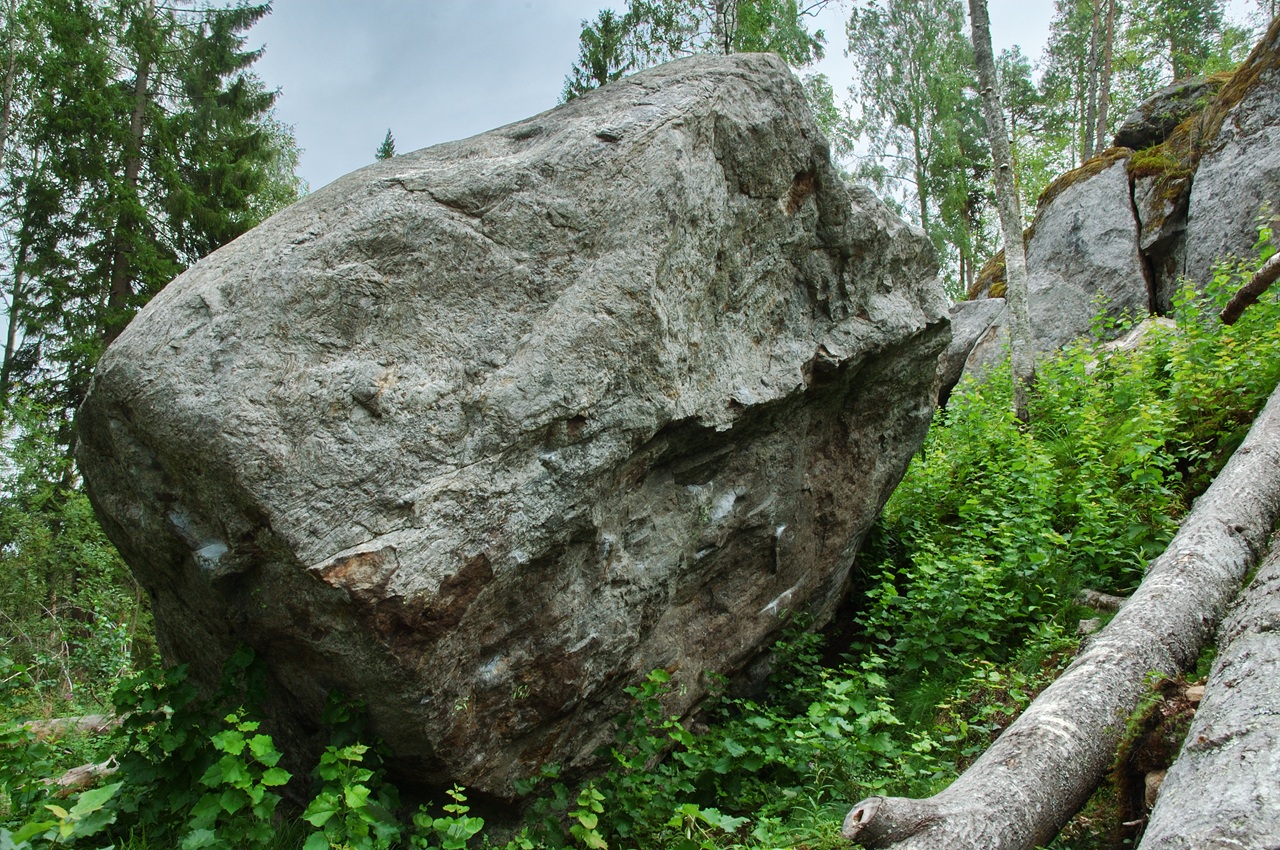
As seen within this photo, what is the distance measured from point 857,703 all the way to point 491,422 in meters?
2.38

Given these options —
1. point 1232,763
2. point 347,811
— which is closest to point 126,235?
point 347,811

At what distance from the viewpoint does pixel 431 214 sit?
3557 millimetres

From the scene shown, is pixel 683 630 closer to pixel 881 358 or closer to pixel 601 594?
pixel 601 594

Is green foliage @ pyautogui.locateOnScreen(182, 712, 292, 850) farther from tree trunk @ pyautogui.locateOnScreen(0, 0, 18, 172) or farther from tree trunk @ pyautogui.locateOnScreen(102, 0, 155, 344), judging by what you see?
tree trunk @ pyautogui.locateOnScreen(0, 0, 18, 172)

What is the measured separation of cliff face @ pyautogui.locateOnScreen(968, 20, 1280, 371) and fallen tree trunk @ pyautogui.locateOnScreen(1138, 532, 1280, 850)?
7667 millimetres

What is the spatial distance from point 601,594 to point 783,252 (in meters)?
2.46

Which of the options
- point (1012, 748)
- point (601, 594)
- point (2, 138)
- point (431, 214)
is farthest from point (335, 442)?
point (2, 138)

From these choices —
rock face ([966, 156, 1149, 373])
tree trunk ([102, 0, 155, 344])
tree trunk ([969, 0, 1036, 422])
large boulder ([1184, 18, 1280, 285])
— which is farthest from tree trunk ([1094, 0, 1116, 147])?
tree trunk ([102, 0, 155, 344])

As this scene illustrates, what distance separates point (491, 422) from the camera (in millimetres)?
3340

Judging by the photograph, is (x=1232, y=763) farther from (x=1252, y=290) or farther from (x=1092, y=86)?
(x=1092, y=86)

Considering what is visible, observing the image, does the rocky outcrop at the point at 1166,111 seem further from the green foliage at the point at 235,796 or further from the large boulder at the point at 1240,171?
the green foliage at the point at 235,796

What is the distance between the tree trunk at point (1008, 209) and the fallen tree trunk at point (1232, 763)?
667 cm

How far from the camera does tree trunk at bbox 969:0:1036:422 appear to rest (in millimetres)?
9180

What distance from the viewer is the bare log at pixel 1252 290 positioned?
695cm
